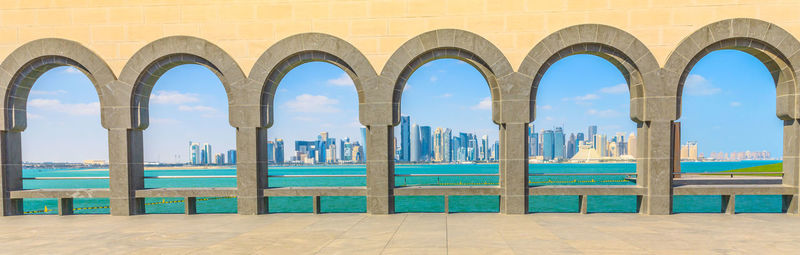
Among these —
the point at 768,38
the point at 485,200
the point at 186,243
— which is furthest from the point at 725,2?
the point at 485,200

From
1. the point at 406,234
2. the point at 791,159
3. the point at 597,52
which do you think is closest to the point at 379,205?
the point at 406,234

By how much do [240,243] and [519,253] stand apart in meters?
5.65

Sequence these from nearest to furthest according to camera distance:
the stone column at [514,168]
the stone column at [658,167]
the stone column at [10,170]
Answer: the stone column at [658,167] < the stone column at [514,168] < the stone column at [10,170]

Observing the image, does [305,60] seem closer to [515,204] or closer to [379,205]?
[379,205]

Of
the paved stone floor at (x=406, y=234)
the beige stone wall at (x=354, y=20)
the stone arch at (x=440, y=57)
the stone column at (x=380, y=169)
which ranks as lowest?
the paved stone floor at (x=406, y=234)

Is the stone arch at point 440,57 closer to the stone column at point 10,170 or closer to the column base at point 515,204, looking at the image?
the column base at point 515,204

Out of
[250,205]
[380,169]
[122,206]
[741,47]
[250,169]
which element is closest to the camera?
[741,47]

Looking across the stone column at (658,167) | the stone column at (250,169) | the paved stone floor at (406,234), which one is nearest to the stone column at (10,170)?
the paved stone floor at (406,234)

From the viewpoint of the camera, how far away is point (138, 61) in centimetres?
1227

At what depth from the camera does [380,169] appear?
1216 cm

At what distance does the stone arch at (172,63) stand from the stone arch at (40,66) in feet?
2.12

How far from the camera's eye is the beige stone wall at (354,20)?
11.6 metres

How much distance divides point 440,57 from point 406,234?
205 inches

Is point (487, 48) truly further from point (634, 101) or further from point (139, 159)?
point (139, 159)
